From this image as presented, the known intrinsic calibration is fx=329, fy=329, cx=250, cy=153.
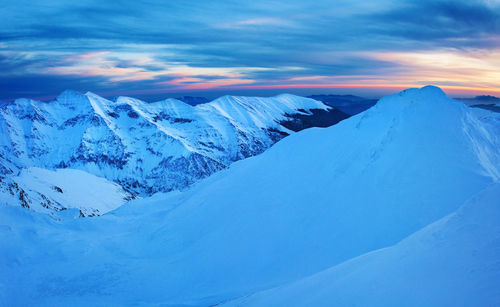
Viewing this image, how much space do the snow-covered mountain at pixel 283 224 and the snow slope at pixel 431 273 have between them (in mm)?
478

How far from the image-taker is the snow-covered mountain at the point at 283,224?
2605 cm

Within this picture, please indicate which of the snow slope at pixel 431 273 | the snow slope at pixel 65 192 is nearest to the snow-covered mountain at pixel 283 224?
the snow slope at pixel 431 273

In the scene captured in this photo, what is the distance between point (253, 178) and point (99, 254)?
1959 centimetres

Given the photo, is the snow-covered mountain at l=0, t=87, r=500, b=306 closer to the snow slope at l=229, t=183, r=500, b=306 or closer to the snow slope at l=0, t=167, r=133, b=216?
the snow slope at l=229, t=183, r=500, b=306

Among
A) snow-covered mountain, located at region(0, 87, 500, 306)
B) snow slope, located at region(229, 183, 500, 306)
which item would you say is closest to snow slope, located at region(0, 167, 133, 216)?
snow-covered mountain, located at region(0, 87, 500, 306)

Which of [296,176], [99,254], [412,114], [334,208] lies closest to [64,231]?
[99,254]

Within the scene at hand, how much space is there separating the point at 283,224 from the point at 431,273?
20.8m

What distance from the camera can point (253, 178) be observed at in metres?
42.5

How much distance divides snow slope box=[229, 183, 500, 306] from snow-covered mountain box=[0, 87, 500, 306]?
48 centimetres

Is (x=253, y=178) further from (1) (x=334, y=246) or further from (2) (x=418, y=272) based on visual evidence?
(2) (x=418, y=272)

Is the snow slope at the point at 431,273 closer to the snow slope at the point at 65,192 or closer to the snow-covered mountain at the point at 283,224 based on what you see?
the snow-covered mountain at the point at 283,224

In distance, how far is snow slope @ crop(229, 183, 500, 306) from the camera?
10.3 m

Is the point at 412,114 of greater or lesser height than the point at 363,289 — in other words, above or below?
above

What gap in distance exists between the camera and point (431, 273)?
11.6 m
